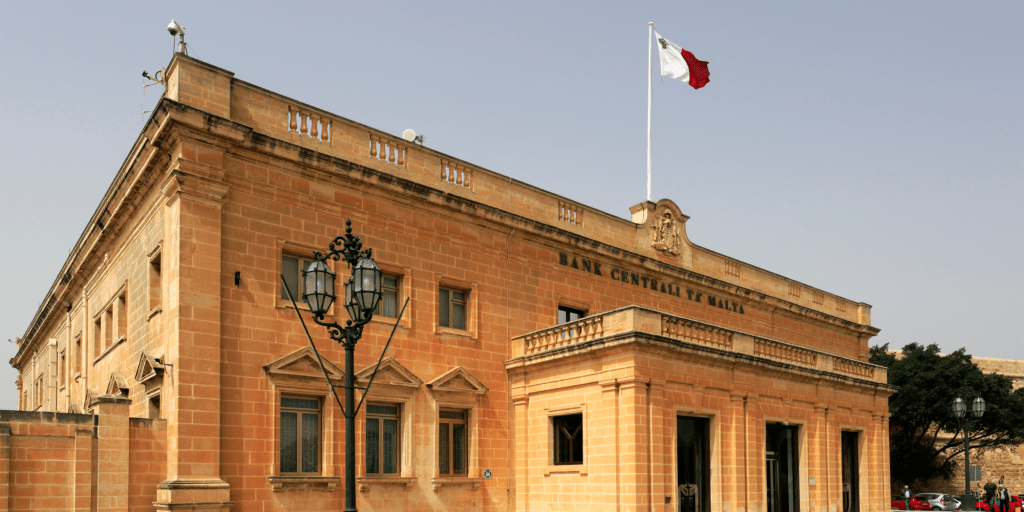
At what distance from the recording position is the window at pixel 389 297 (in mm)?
19422

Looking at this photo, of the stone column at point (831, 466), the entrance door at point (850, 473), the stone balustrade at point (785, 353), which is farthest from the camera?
the entrance door at point (850, 473)

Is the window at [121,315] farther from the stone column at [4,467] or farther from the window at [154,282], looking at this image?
the stone column at [4,467]

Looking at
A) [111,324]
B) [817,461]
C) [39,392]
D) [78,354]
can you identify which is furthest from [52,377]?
[817,461]

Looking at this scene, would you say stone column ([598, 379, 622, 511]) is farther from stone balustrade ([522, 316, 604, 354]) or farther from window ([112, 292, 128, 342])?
window ([112, 292, 128, 342])

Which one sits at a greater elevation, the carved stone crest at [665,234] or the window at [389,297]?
the carved stone crest at [665,234]

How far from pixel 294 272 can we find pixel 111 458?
4.91 m

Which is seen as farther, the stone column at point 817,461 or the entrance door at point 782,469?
the stone column at point 817,461

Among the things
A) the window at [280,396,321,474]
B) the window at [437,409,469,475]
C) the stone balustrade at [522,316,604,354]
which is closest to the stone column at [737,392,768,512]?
the stone balustrade at [522,316,604,354]

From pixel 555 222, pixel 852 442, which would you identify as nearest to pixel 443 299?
pixel 555 222

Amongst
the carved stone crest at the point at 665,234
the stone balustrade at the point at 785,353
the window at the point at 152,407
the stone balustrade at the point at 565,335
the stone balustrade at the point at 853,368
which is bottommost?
the window at the point at 152,407

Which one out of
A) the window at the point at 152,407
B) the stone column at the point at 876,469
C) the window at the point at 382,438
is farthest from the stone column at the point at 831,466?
the window at the point at 152,407

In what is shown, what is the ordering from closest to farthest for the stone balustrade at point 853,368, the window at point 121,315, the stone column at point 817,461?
the window at point 121,315
the stone column at point 817,461
the stone balustrade at point 853,368

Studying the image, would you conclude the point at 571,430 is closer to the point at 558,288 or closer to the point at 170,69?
the point at 558,288

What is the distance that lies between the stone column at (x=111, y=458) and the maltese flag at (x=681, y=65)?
64.1 ft
